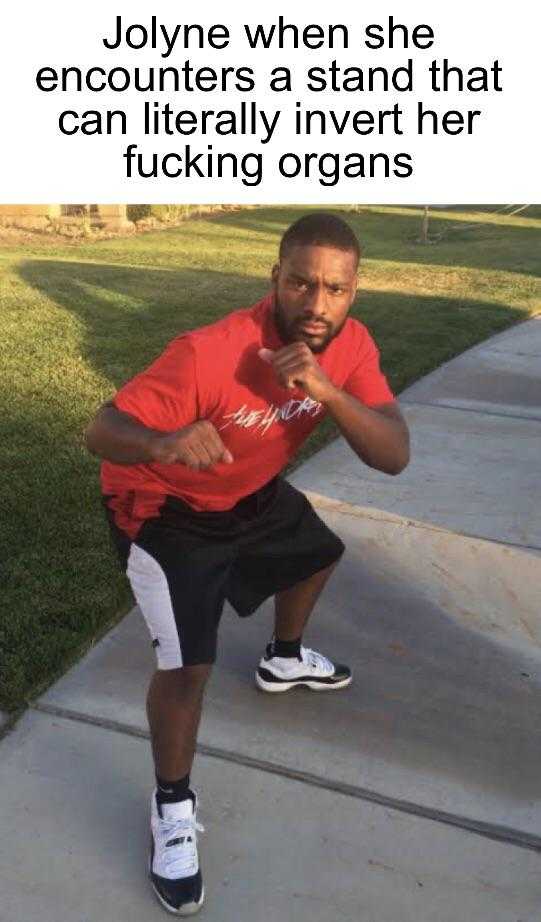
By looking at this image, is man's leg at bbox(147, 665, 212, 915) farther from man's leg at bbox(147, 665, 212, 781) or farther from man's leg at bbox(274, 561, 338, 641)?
man's leg at bbox(274, 561, 338, 641)

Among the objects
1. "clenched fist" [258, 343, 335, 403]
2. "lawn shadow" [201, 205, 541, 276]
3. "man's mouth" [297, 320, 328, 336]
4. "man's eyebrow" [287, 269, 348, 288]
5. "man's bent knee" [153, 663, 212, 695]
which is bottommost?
"lawn shadow" [201, 205, 541, 276]

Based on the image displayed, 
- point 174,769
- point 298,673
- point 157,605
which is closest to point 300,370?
point 157,605

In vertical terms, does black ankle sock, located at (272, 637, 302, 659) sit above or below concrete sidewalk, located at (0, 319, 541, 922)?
above

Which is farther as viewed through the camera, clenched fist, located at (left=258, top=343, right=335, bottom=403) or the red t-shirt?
the red t-shirt

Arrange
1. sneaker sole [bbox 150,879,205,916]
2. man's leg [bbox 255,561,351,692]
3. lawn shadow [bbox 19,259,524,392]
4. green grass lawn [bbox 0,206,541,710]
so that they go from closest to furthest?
sneaker sole [bbox 150,879,205,916] → man's leg [bbox 255,561,351,692] → green grass lawn [bbox 0,206,541,710] → lawn shadow [bbox 19,259,524,392]

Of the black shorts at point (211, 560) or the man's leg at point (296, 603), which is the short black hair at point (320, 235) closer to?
the black shorts at point (211, 560)

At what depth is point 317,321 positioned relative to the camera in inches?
98.7

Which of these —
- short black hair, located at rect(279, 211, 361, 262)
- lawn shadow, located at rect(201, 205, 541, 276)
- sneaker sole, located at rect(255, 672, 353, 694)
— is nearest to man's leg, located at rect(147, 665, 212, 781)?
sneaker sole, located at rect(255, 672, 353, 694)

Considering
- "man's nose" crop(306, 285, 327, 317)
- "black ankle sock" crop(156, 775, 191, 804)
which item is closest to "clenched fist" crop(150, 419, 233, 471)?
"man's nose" crop(306, 285, 327, 317)

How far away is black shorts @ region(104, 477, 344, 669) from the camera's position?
248 cm

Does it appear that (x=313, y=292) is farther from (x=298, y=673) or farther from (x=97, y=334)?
(x=97, y=334)

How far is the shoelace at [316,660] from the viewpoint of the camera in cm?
322

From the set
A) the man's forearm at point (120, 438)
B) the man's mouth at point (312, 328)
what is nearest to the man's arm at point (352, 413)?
the man's mouth at point (312, 328)

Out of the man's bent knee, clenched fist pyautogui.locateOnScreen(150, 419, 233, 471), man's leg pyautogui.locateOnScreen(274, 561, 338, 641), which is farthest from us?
man's leg pyautogui.locateOnScreen(274, 561, 338, 641)
